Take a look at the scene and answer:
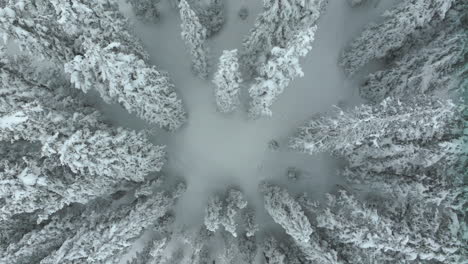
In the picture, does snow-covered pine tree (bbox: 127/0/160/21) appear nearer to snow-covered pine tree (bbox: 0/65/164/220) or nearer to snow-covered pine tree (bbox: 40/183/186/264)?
snow-covered pine tree (bbox: 0/65/164/220)

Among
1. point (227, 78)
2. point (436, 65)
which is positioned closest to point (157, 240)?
point (227, 78)

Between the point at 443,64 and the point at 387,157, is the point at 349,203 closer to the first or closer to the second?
the point at 387,157

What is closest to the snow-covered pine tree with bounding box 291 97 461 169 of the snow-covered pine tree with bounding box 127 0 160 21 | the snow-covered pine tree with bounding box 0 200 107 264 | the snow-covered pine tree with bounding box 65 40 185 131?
the snow-covered pine tree with bounding box 65 40 185 131

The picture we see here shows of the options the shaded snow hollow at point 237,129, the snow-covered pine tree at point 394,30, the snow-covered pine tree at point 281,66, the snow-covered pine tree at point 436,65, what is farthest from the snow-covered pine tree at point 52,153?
the snow-covered pine tree at point 436,65

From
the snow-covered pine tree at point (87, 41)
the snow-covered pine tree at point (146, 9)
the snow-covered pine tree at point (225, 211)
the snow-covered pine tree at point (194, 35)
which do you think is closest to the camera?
the snow-covered pine tree at point (87, 41)

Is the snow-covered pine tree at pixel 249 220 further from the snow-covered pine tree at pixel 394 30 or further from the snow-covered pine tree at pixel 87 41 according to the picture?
the snow-covered pine tree at pixel 394 30

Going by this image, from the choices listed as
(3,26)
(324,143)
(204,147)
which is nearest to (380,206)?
(324,143)
